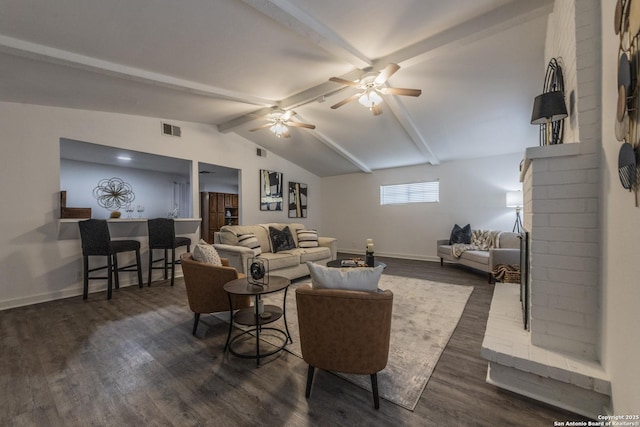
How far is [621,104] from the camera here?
1.08 m

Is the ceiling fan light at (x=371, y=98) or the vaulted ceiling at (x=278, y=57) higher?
the vaulted ceiling at (x=278, y=57)

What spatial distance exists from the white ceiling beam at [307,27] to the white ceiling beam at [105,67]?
1555 millimetres

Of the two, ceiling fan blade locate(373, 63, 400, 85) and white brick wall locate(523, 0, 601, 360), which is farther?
ceiling fan blade locate(373, 63, 400, 85)

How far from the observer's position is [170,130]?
4.52 m

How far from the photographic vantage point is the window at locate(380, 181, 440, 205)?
6.12 meters

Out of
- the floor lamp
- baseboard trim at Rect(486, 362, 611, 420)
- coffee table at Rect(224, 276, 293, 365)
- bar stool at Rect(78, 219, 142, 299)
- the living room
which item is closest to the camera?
the living room

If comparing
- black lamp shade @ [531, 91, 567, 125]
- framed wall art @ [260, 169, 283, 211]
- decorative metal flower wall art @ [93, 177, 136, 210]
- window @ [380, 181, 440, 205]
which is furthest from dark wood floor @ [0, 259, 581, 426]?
decorative metal flower wall art @ [93, 177, 136, 210]

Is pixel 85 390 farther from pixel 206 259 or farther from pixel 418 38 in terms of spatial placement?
pixel 418 38

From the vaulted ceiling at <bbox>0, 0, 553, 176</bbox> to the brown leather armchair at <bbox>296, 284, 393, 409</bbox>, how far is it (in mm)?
2325

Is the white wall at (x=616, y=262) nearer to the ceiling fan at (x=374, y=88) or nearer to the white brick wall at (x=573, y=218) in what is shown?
the white brick wall at (x=573, y=218)

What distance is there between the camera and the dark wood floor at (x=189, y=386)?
4.74 ft

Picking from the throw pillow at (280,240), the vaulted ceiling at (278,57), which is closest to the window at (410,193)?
the vaulted ceiling at (278,57)

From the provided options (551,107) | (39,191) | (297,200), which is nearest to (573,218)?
(551,107)

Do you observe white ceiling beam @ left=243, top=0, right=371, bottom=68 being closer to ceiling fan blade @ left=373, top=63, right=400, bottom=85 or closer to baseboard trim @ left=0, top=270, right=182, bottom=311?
ceiling fan blade @ left=373, top=63, right=400, bottom=85
